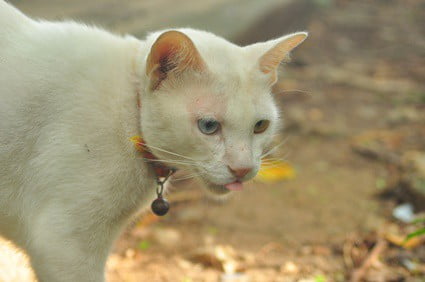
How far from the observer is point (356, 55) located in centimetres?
621

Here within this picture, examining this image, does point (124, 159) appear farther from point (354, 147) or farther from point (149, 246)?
point (354, 147)

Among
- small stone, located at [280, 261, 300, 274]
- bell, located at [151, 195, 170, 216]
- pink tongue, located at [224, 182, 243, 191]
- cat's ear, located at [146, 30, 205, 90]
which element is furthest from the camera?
small stone, located at [280, 261, 300, 274]

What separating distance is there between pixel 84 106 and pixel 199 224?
157 centimetres

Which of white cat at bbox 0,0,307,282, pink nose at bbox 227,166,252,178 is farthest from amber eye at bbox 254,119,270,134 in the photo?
pink nose at bbox 227,166,252,178

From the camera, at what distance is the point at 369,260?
2545 mm

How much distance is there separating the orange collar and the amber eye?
34 cm

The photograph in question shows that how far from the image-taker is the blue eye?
1.59 metres

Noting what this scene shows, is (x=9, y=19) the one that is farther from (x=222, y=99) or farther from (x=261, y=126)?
(x=261, y=126)

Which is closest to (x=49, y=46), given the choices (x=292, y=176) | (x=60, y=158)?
(x=60, y=158)

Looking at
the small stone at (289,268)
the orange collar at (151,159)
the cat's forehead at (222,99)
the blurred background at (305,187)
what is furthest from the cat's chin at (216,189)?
the small stone at (289,268)

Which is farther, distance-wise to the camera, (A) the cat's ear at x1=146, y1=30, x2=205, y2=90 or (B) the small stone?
(B) the small stone

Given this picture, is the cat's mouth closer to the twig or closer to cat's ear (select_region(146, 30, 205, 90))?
cat's ear (select_region(146, 30, 205, 90))

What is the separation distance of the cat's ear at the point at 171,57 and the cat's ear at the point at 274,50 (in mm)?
256

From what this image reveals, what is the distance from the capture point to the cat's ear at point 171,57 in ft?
4.98
